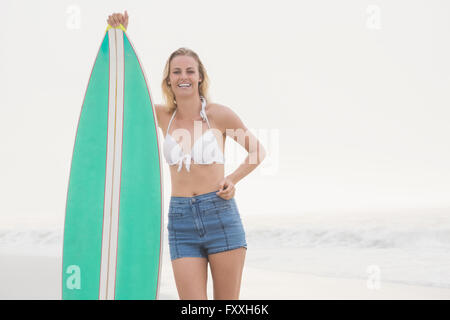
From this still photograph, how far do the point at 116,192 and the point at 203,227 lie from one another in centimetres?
45

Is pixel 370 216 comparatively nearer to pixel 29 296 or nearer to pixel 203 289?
pixel 29 296

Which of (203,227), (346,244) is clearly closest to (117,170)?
(203,227)

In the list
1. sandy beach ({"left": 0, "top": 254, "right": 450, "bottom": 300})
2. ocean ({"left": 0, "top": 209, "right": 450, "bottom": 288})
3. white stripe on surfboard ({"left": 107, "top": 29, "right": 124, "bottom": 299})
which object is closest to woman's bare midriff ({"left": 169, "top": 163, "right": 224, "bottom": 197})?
white stripe on surfboard ({"left": 107, "top": 29, "right": 124, "bottom": 299})

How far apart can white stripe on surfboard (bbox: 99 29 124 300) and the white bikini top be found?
244 mm

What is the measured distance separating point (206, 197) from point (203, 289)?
1.43 ft

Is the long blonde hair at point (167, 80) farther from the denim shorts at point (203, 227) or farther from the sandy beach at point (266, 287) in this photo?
the sandy beach at point (266, 287)

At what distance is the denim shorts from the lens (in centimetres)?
240

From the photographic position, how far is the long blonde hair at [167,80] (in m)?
2.54

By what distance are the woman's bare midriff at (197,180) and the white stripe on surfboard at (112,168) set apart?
0.99 ft

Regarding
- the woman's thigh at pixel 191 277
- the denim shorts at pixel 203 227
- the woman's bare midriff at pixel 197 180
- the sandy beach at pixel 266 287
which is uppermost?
the woman's bare midriff at pixel 197 180

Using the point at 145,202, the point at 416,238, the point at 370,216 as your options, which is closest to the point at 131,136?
Answer: the point at 145,202

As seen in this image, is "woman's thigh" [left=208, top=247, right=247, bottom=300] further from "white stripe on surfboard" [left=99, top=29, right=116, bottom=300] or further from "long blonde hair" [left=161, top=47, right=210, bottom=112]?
"long blonde hair" [left=161, top=47, right=210, bottom=112]

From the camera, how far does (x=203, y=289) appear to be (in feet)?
7.91

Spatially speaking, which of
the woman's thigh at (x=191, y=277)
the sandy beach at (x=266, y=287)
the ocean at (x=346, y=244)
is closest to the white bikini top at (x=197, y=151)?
the woman's thigh at (x=191, y=277)
